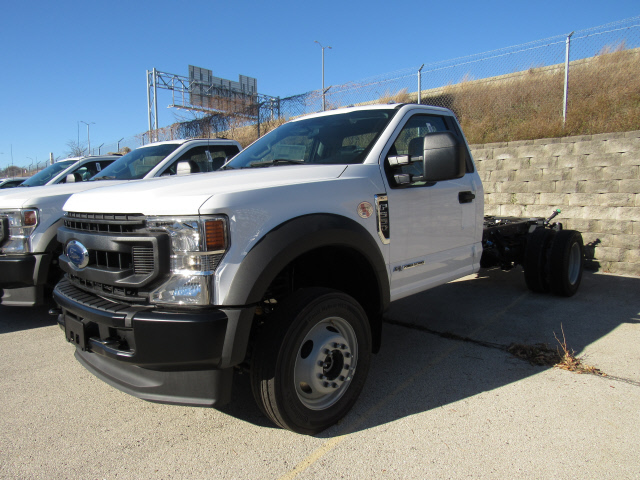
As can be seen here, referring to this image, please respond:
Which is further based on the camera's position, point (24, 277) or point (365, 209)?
point (24, 277)

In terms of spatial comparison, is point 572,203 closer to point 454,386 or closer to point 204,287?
point 454,386

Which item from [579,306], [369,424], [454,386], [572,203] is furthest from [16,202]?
[572,203]

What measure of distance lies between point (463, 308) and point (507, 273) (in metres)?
2.49

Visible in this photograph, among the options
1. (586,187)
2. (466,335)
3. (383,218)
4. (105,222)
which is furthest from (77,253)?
(586,187)

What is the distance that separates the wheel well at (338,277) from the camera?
2881mm

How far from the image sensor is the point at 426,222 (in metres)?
3.63

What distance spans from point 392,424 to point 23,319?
4552 mm

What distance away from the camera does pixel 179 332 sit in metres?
2.17

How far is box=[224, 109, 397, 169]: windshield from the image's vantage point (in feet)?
11.4

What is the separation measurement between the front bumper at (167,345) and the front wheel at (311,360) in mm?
197

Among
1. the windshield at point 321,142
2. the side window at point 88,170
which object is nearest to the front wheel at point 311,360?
the windshield at point 321,142

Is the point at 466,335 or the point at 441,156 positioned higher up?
the point at 441,156

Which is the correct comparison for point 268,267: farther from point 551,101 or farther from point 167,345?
point 551,101

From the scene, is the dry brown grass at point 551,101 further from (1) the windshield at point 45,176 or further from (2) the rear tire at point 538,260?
(1) the windshield at point 45,176
